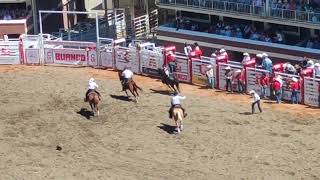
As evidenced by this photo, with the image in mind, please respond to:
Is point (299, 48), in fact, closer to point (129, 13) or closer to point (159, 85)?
point (159, 85)

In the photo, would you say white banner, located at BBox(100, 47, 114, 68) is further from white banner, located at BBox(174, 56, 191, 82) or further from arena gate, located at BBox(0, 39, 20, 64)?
arena gate, located at BBox(0, 39, 20, 64)

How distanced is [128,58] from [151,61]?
1.36 m

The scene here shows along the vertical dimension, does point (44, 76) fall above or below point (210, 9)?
below

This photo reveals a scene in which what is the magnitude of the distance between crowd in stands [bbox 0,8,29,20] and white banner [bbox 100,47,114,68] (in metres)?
9.70

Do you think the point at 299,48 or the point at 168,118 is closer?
the point at 168,118

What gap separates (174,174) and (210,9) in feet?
62.8

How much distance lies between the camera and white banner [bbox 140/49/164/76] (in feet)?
129

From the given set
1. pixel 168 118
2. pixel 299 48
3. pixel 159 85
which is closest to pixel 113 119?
pixel 168 118

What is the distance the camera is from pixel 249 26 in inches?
1694

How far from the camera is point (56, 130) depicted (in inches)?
1226

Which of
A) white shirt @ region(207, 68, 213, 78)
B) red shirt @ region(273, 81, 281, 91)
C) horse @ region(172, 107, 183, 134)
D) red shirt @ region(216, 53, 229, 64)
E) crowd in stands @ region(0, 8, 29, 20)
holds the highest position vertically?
crowd in stands @ region(0, 8, 29, 20)

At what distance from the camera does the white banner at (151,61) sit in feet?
129

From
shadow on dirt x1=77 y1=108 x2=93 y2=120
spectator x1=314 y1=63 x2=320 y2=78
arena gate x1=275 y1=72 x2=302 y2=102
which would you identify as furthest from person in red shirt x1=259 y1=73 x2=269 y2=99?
shadow on dirt x1=77 y1=108 x2=93 y2=120

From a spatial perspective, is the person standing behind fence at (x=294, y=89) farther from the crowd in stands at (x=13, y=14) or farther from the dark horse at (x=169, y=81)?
the crowd in stands at (x=13, y=14)
